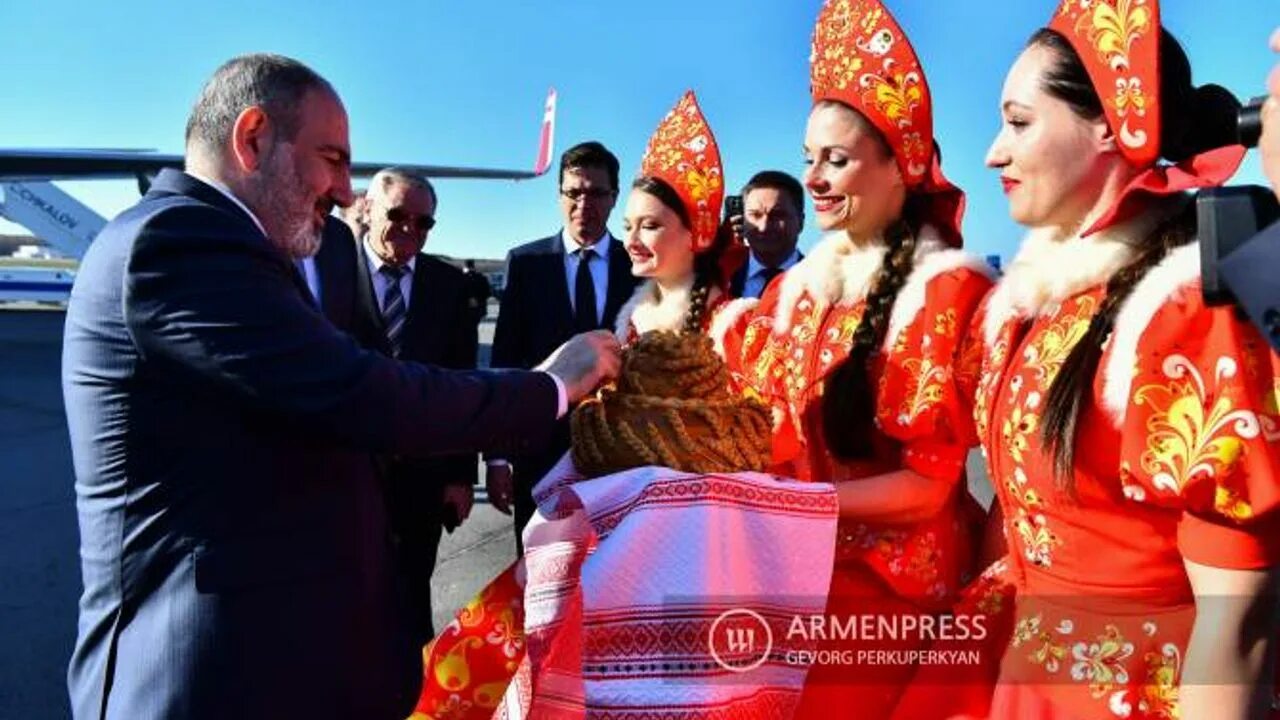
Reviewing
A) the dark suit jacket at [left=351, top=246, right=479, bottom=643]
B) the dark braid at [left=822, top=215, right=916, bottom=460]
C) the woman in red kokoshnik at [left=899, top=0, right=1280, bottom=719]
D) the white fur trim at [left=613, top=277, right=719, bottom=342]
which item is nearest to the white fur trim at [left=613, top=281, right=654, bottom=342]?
the white fur trim at [left=613, top=277, right=719, bottom=342]

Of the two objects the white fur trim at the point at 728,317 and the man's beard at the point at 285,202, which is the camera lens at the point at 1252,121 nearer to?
the man's beard at the point at 285,202

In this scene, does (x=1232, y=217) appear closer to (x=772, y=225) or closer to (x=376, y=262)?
(x=376, y=262)

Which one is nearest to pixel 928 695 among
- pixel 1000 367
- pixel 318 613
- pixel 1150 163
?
pixel 1000 367

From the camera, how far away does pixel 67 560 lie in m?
5.60

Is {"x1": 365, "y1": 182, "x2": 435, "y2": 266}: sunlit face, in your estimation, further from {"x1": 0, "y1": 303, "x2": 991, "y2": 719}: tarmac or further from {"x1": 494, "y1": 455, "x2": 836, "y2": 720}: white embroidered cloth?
{"x1": 494, "y1": 455, "x2": 836, "y2": 720}: white embroidered cloth

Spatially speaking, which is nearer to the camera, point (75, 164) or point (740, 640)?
point (740, 640)

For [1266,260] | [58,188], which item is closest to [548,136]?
[58,188]

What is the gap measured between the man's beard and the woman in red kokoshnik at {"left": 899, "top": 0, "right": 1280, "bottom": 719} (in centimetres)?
124

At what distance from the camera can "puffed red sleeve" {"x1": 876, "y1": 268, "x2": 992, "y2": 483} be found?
1.84 m

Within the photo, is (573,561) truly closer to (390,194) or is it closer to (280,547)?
(280,547)

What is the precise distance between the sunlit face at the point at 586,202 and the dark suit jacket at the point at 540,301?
0.09 meters

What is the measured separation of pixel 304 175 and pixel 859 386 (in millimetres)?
1123

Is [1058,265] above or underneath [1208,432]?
above

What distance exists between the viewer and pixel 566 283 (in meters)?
4.25
